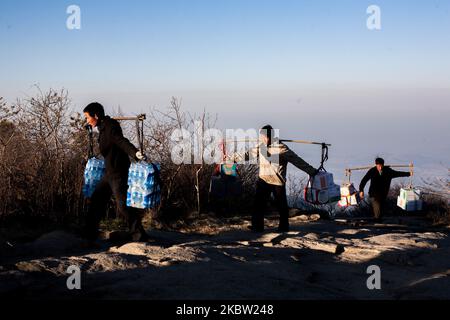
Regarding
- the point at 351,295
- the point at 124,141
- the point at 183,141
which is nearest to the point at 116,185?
the point at 124,141

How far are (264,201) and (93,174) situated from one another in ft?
8.92

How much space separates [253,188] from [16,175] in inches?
198

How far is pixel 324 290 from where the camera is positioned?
557 cm

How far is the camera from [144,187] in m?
7.61

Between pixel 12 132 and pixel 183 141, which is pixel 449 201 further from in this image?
pixel 12 132

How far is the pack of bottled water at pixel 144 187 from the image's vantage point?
7.58 m

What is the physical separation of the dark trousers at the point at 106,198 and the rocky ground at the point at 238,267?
327 millimetres

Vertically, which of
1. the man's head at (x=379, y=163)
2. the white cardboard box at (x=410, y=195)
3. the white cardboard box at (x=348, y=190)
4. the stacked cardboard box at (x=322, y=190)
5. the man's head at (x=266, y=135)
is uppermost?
the man's head at (x=266, y=135)

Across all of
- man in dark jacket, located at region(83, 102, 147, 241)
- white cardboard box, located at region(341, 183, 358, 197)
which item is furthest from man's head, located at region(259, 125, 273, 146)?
white cardboard box, located at region(341, 183, 358, 197)

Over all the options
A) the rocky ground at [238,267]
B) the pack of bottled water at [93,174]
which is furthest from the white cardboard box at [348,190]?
the pack of bottled water at [93,174]

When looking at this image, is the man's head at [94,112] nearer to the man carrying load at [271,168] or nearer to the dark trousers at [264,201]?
the man carrying load at [271,168]

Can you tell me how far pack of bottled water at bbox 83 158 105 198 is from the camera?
8.15 meters

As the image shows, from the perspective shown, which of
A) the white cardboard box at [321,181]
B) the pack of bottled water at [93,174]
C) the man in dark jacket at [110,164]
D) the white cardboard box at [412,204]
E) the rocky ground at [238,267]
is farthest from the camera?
the white cardboard box at [412,204]

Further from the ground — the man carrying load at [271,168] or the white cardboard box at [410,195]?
the man carrying load at [271,168]
